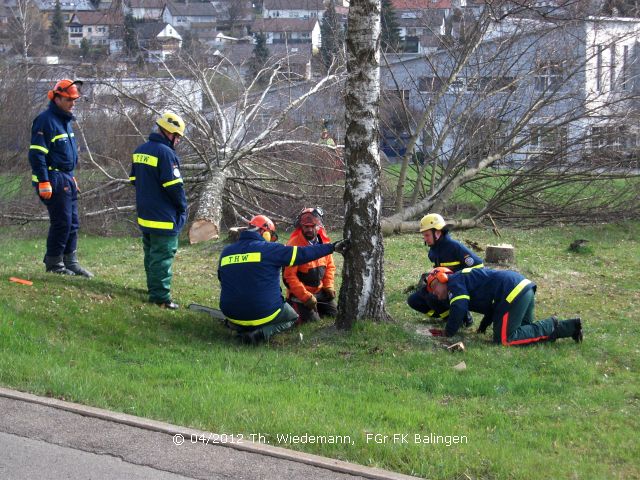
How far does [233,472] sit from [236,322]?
3.11 m

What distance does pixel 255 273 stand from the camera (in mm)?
7629

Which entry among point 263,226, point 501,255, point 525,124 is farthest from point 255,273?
point 525,124

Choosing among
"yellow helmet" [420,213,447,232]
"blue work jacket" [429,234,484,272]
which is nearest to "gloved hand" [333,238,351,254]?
"yellow helmet" [420,213,447,232]

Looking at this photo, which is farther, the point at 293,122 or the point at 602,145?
the point at 293,122

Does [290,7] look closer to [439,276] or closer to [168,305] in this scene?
[168,305]

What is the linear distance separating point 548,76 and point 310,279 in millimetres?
8892

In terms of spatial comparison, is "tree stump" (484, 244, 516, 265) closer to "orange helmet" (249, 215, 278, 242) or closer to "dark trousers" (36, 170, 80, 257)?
"orange helmet" (249, 215, 278, 242)

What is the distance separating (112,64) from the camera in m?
18.2

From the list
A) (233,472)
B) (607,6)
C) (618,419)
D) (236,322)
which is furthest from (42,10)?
(607,6)

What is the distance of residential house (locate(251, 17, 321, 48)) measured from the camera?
13.8m

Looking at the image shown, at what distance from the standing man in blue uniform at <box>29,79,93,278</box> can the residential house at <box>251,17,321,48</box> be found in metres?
4.11

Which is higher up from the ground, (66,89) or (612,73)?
(612,73)

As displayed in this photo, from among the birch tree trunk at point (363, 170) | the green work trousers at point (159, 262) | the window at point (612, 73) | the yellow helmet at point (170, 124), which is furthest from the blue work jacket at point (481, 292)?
the window at point (612, 73)

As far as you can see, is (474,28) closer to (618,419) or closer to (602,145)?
(602,145)
